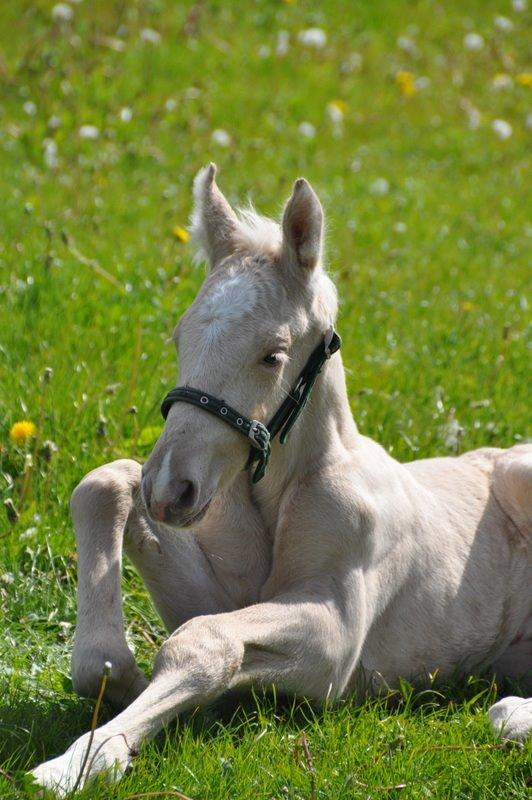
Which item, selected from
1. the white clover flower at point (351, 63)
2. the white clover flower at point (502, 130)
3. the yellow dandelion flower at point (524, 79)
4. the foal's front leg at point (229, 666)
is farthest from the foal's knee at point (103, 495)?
the yellow dandelion flower at point (524, 79)

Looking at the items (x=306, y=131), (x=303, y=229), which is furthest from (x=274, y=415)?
(x=306, y=131)

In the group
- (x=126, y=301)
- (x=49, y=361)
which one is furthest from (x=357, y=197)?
(x=49, y=361)

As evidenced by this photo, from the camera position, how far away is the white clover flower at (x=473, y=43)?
16.0 metres

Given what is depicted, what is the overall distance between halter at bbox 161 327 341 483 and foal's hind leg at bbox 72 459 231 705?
51 centimetres

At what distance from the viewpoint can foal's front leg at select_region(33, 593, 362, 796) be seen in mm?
3566

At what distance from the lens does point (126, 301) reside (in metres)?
7.69

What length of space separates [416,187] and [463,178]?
122cm

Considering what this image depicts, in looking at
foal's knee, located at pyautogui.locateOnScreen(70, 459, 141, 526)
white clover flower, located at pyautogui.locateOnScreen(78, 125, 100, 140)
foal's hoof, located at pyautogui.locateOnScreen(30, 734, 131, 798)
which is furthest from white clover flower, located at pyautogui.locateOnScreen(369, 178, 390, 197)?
foal's hoof, located at pyautogui.locateOnScreen(30, 734, 131, 798)

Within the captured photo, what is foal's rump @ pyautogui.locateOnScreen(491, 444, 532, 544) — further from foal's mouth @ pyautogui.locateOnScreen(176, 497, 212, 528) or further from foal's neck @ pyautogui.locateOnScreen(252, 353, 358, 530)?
foal's mouth @ pyautogui.locateOnScreen(176, 497, 212, 528)

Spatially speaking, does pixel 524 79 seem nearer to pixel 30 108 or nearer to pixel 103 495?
pixel 30 108

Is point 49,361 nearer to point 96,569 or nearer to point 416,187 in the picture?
point 96,569

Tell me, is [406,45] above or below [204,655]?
above

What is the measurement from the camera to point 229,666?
390 cm

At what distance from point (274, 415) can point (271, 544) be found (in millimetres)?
606
